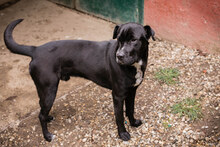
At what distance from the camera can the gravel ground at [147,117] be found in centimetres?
367

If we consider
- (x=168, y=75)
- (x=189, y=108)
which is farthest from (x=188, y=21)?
(x=189, y=108)

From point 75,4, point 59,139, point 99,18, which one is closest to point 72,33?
point 99,18

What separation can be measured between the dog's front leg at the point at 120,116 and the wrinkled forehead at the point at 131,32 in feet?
2.74

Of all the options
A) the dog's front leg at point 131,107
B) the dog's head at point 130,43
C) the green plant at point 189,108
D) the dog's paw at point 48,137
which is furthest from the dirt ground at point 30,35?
the dog's head at point 130,43

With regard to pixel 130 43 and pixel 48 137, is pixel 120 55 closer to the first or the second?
pixel 130 43

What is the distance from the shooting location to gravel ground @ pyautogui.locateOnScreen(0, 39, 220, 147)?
145 inches

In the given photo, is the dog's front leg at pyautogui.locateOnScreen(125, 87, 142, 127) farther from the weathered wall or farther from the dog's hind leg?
the weathered wall

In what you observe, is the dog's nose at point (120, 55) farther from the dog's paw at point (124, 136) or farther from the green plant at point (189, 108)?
the green plant at point (189, 108)

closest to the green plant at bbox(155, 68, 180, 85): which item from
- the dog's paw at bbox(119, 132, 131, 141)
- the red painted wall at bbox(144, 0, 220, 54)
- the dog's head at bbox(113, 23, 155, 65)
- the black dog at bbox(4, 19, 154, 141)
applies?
the red painted wall at bbox(144, 0, 220, 54)

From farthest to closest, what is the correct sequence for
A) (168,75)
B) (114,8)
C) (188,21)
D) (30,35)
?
(114,8) < (30,35) < (188,21) < (168,75)

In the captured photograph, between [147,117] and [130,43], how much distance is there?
1595mm

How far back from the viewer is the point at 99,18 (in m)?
7.36

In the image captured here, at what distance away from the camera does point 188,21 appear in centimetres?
539

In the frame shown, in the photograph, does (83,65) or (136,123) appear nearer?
(83,65)
